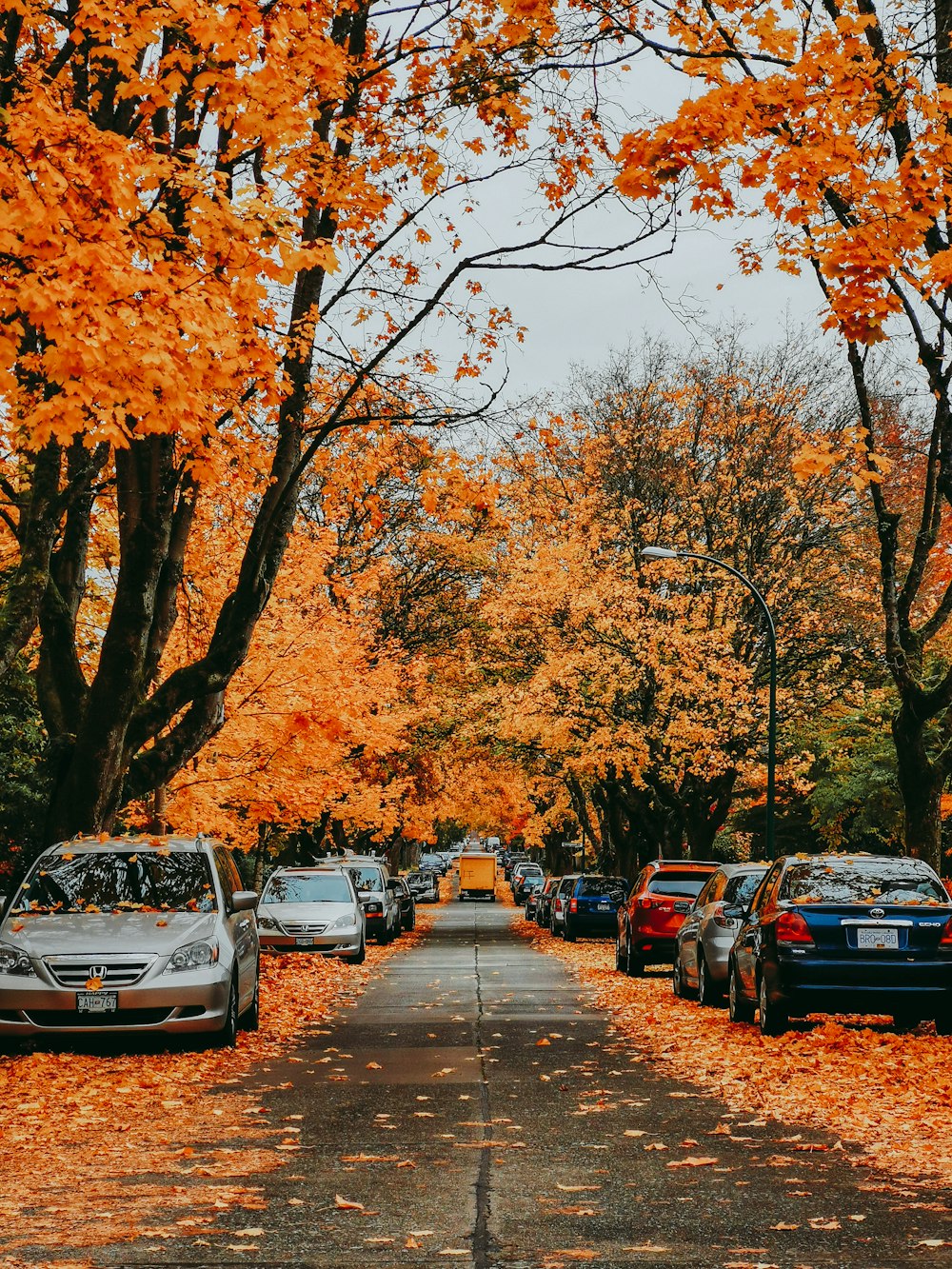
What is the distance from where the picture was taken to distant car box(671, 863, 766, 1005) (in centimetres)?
1706

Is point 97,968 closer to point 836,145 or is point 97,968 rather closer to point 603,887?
point 836,145

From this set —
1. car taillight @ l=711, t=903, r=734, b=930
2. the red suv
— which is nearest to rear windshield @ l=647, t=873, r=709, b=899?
the red suv

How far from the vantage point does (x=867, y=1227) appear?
20.9 feet

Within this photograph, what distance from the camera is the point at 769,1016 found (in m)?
13.4

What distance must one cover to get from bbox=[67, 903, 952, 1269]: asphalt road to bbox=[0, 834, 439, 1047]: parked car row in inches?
36.2

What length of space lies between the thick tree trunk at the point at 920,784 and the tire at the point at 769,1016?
372 cm

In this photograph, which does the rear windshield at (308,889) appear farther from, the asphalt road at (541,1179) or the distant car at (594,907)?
the asphalt road at (541,1179)

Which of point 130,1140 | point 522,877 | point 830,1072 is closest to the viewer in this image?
point 130,1140

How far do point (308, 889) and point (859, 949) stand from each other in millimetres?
14735

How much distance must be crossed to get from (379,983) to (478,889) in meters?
64.1

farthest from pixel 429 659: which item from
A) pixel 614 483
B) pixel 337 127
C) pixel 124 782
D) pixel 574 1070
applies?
pixel 574 1070

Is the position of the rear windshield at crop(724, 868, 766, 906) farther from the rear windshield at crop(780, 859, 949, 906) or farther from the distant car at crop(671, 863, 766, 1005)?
the rear windshield at crop(780, 859, 949, 906)

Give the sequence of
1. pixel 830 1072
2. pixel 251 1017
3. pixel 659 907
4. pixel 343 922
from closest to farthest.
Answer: pixel 830 1072
pixel 251 1017
pixel 659 907
pixel 343 922

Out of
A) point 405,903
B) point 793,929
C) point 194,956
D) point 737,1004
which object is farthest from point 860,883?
point 405,903
